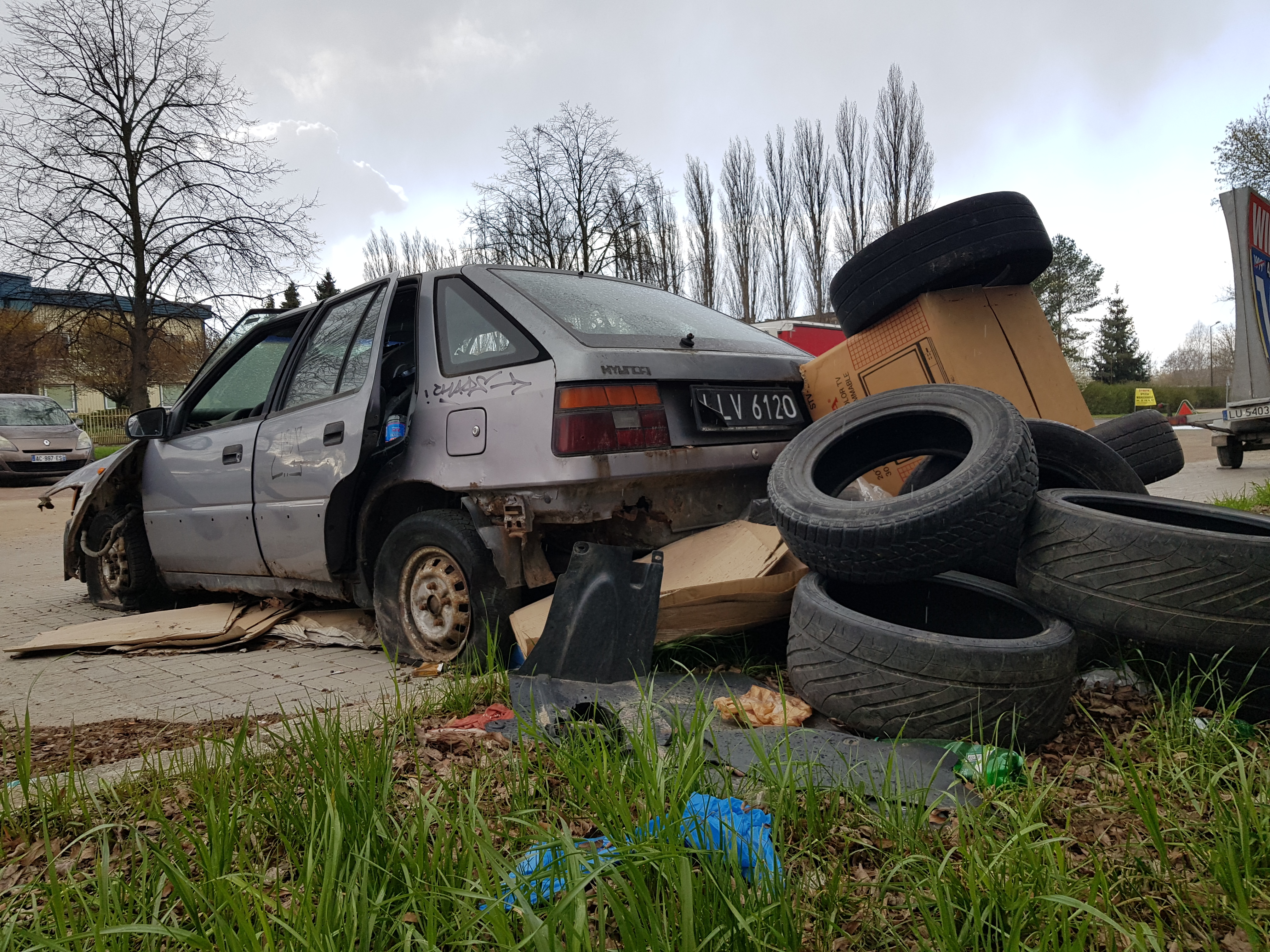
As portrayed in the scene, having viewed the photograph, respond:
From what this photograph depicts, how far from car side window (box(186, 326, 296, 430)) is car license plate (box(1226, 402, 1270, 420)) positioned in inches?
461

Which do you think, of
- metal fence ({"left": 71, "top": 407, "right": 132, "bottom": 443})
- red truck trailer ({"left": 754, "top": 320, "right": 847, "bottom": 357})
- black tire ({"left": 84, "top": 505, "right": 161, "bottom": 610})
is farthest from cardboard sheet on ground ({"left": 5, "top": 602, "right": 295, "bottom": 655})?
metal fence ({"left": 71, "top": 407, "right": 132, "bottom": 443})

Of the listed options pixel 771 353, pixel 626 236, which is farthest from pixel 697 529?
pixel 626 236

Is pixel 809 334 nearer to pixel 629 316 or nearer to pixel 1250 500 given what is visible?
pixel 1250 500

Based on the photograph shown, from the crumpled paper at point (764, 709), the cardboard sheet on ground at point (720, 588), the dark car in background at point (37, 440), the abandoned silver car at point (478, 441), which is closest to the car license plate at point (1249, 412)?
the abandoned silver car at point (478, 441)

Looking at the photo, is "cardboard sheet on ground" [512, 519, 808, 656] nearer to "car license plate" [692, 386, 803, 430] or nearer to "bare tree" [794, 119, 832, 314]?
"car license plate" [692, 386, 803, 430]

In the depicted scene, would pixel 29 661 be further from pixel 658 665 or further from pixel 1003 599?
pixel 1003 599

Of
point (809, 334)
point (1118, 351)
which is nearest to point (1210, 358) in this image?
point (1118, 351)

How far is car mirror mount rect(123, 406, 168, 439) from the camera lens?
5055 millimetres

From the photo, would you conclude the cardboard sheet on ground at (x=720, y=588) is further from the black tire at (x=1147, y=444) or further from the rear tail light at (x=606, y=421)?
the black tire at (x=1147, y=444)

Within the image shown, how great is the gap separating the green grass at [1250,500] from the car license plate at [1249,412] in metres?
3.40

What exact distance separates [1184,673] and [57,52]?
24.2 m

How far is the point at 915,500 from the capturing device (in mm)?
2604

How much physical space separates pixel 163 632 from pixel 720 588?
128 inches

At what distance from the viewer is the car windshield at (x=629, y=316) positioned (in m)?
3.46
